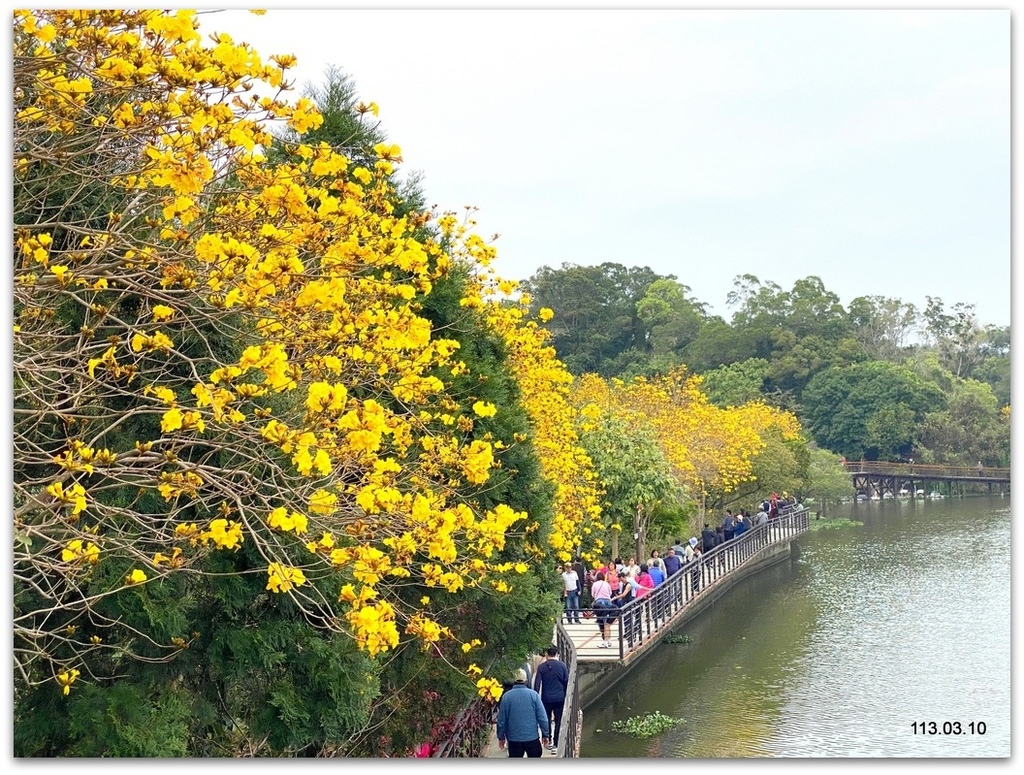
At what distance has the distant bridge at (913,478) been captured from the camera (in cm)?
3343

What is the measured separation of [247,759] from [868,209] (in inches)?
246

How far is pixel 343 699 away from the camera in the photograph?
5.24 meters

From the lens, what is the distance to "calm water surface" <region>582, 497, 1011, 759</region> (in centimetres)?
969

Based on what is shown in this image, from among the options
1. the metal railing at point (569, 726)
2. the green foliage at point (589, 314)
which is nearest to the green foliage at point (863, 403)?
the green foliage at point (589, 314)

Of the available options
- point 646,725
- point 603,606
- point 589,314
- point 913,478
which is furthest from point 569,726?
point 589,314

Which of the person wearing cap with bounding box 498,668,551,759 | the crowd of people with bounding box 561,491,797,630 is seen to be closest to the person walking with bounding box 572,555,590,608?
the crowd of people with bounding box 561,491,797,630

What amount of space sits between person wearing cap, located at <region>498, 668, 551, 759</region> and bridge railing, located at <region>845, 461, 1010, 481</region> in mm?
25783

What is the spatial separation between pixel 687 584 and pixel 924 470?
843 inches

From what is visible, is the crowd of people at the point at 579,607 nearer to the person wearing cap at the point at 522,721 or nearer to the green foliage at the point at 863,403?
the person wearing cap at the point at 522,721

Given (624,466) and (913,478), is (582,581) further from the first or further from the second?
(913,478)

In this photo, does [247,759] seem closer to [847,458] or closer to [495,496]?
[495,496]

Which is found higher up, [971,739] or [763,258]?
[763,258]

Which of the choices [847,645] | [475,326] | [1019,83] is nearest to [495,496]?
[475,326]

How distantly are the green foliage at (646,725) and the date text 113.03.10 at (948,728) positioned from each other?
360cm
